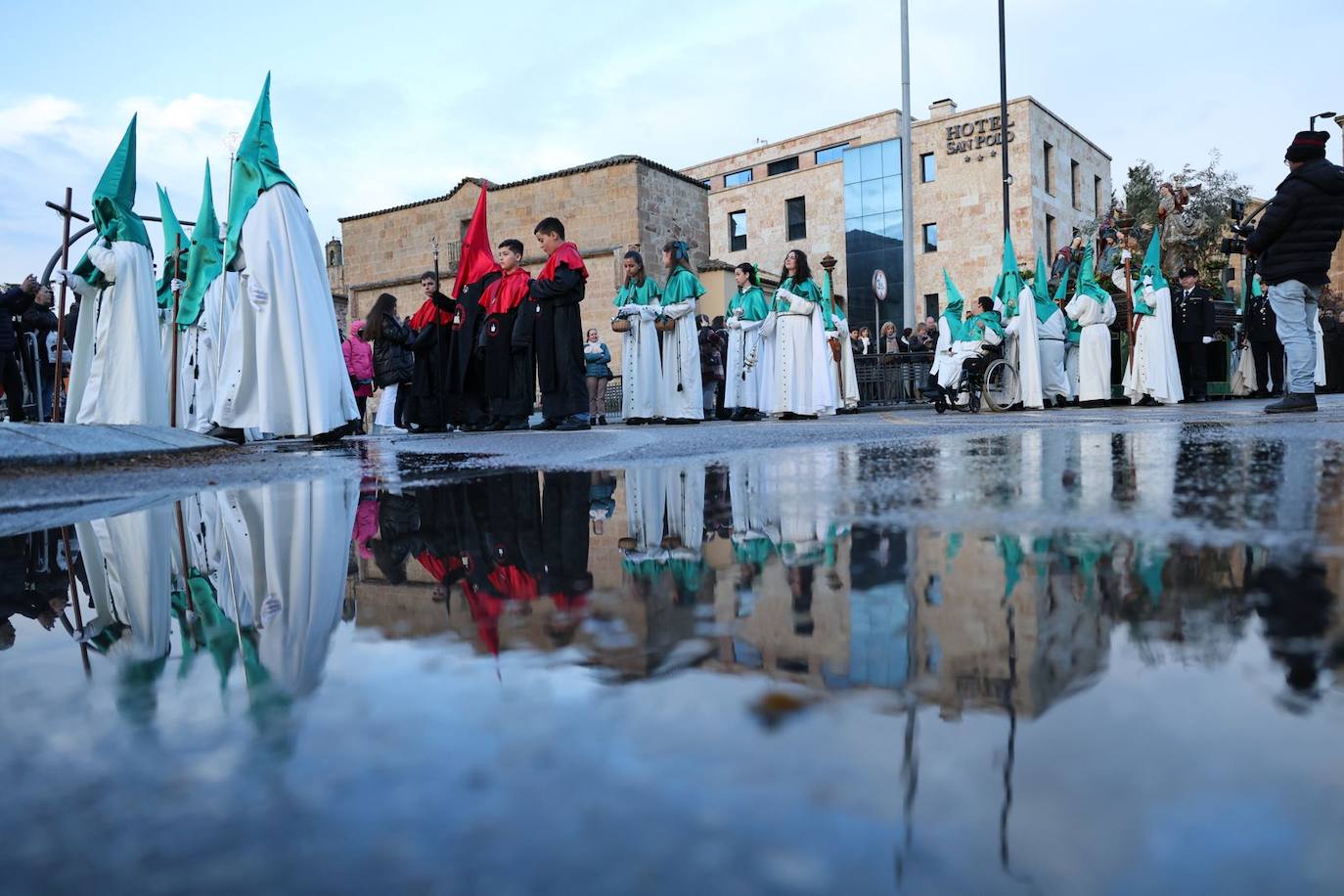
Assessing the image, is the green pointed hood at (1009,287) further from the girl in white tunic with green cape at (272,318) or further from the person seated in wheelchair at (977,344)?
the girl in white tunic with green cape at (272,318)

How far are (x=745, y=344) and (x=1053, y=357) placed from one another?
481 centimetres

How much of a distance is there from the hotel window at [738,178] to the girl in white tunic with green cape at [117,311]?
36677mm

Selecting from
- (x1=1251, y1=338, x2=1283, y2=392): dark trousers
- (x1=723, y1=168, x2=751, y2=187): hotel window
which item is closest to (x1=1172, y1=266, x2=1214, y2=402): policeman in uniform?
(x1=1251, y1=338, x2=1283, y2=392): dark trousers

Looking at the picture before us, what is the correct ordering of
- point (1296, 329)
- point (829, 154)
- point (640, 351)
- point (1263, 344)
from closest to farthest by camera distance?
point (1296, 329) < point (640, 351) < point (1263, 344) < point (829, 154)

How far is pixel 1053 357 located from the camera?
1546 centimetres

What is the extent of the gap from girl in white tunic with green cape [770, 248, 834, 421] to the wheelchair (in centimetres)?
163

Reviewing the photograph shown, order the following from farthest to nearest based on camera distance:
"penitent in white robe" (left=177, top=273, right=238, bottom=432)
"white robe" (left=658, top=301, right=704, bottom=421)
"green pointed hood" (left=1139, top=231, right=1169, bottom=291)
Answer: "green pointed hood" (left=1139, top=231, right=1169, bottom=291)
"white robe" (left=658, top=301, right=704, bottom=421)
"penitent in white robe" (left=177, top=273, right=238, bottom=432)

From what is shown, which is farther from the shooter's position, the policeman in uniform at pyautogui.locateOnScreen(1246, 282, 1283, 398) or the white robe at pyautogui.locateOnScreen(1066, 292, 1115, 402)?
the policeman in uniform at pyautogui.locateOnScreen(1246, 282, 1283, 398)

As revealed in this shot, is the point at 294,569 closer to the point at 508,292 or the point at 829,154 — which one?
the point at 508,292

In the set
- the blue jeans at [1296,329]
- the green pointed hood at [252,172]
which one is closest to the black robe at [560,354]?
the green pointed hood at [252,172]

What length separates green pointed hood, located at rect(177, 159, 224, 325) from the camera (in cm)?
957

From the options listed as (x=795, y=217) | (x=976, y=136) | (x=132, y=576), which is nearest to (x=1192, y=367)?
(x=132, y=576)

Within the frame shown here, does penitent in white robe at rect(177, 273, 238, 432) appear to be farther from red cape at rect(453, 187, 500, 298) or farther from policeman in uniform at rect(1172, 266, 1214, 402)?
policeman in uniform at rect(1172, 266, 1214, 402)

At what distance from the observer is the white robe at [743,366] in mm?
14233
